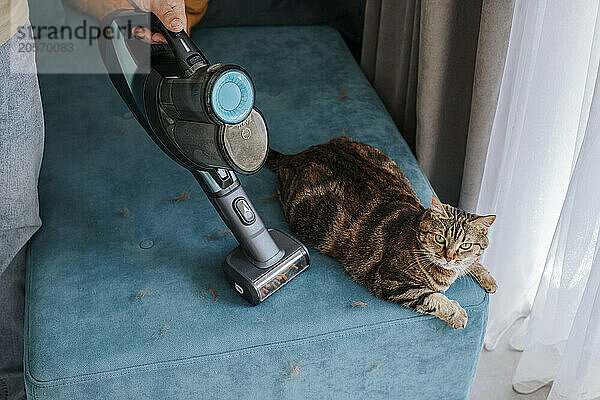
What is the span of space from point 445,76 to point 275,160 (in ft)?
1.42

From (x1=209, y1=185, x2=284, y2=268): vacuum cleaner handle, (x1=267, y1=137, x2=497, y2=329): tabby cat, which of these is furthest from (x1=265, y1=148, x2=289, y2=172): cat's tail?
(x1=209, y1=185, x2=284, y2=268): vacuum cleaner handle

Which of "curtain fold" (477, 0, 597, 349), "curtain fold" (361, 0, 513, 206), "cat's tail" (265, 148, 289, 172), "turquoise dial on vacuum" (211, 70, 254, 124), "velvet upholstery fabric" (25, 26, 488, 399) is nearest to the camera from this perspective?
"turquoise dial on vacuum" (211, 70, 254, 124)

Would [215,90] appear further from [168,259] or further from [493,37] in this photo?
[493,37]

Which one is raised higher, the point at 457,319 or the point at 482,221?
the point at 482,221

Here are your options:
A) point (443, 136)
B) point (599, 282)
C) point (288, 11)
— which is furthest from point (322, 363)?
point (288, 11)

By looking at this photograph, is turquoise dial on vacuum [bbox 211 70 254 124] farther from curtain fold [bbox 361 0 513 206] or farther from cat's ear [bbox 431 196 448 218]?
curtain fold [bbox 361 0 513 206]

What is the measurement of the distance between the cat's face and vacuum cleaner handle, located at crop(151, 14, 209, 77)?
482 mm

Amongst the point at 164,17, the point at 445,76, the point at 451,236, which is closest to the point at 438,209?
the point at 451,236

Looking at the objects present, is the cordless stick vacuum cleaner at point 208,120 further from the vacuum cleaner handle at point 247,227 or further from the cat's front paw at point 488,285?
the cat's front paw at point 488,285

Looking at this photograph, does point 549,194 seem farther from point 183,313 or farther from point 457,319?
point 183,313

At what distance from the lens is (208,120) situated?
87 cm

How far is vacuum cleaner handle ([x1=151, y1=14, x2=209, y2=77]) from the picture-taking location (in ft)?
2.96

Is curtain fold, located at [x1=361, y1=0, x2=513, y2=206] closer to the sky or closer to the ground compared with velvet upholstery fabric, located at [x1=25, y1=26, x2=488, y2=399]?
closer to the sky

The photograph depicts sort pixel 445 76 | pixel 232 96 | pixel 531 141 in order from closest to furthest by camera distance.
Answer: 1. pixel 232 96
2. pixel 531 141
3. pixel 445 76
